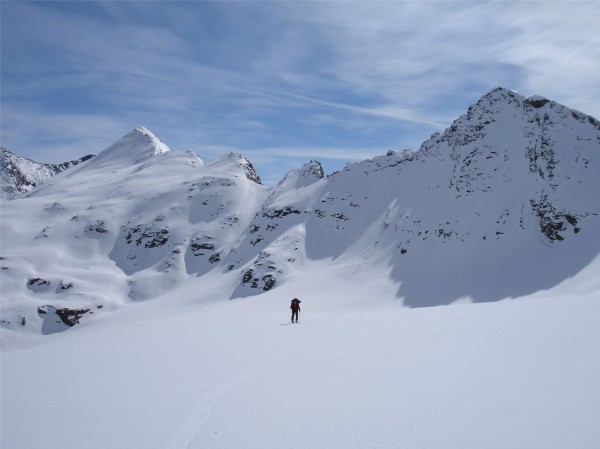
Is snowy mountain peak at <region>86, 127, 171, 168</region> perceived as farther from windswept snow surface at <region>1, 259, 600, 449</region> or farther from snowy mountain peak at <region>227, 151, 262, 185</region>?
windswept snow surface at <region>1, 259, 600, 449</region>

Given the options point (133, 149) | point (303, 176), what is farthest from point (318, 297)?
point (133, 149)

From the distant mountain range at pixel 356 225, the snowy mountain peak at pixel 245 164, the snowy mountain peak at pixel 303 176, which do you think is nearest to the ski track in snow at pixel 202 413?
the distant mountain range at pixel 356 225

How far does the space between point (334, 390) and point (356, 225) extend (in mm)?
74133

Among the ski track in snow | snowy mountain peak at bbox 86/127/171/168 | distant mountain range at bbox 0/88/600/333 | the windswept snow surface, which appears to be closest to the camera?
the windswept snow surface

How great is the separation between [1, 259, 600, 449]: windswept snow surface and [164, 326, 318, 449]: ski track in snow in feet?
0.16

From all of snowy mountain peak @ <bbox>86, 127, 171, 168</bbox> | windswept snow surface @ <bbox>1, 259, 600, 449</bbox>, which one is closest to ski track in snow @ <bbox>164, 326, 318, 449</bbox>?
windswept snow surface @ <bbox>1, 259, 600, 449</bbox>

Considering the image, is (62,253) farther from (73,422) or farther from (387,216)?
(73,422)

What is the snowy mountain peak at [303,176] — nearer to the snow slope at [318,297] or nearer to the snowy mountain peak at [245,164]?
the snow slope at [318,297]

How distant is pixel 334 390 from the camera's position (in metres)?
9.77

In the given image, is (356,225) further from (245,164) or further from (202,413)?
(202,413)

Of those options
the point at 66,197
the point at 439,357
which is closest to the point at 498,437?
the point at 439,357

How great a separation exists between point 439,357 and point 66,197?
12222cm

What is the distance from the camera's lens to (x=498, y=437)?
670 cm

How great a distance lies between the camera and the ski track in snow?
25.1 ft
